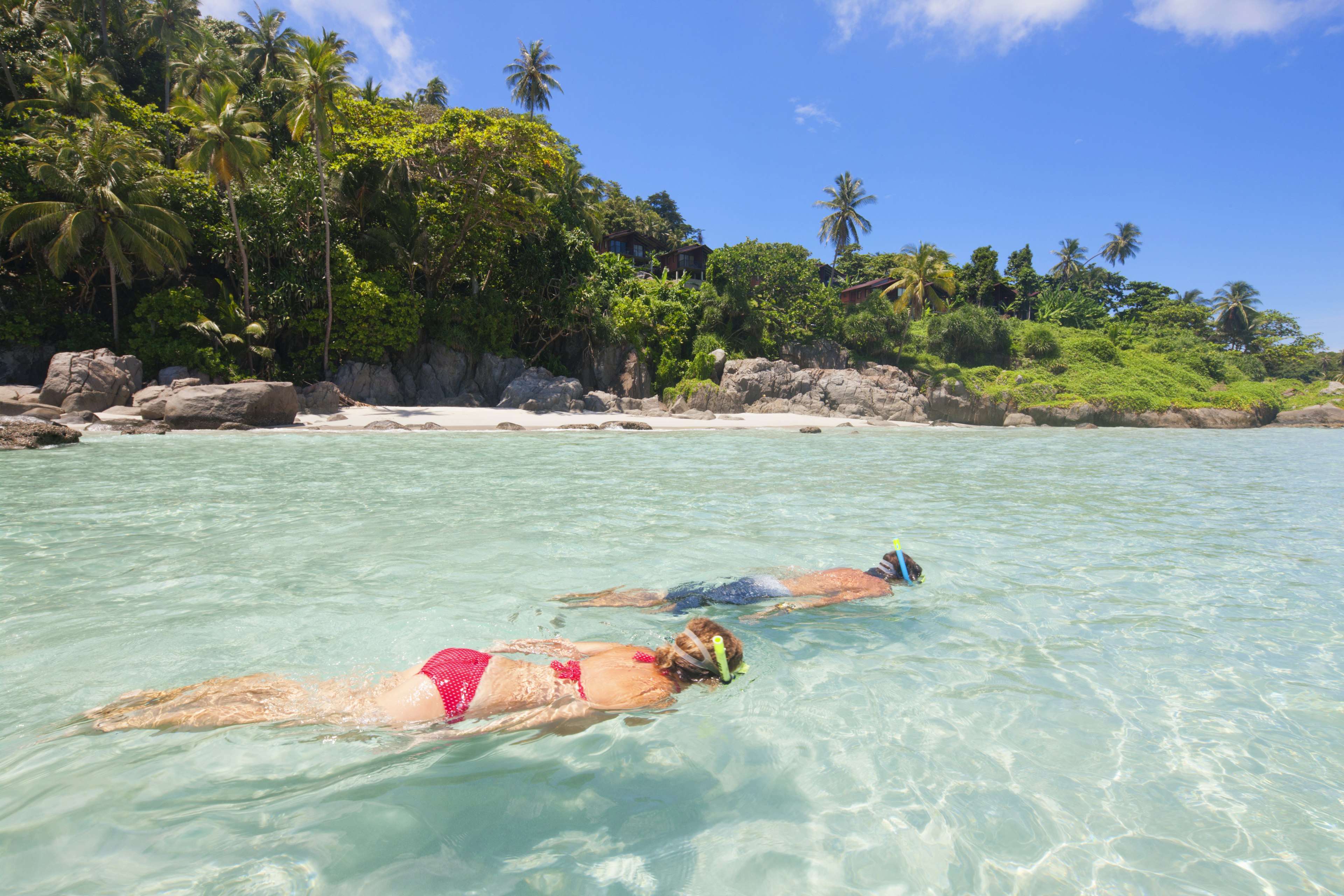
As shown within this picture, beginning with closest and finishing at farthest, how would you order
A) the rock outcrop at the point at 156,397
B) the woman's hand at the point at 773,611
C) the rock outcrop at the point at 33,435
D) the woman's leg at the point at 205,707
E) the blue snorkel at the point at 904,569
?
1. the woman's leg at the point at 205,707
2. the woman's hand at the point at 773,611
3. the blue snorkel at the point at 904,569
4. the rock outcrop at the point at 33,435
5. the rock outcrop at the point at 156,397

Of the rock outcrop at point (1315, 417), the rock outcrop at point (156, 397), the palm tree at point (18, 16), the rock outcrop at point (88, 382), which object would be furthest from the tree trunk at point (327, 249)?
the rock outcrop at point (1315, 417)

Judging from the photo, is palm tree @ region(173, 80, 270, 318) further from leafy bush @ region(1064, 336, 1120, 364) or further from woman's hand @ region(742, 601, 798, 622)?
leafy bush @ region(1064, 336, 1120, 364)

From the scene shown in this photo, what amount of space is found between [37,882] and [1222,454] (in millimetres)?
23209

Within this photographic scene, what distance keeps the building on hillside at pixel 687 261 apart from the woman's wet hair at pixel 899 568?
36.6 m

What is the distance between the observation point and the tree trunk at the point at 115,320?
19312 millimetres

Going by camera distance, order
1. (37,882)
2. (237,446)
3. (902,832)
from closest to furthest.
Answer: (37,882) < (902,832) < (237,446)

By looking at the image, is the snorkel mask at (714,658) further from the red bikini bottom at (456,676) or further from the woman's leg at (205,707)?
the woman's leg at (205,707)

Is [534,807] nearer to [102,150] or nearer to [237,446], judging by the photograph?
[237,446]

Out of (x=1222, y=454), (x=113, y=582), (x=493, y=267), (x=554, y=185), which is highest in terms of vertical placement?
(x=554, y=185)

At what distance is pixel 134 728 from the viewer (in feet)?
8.74

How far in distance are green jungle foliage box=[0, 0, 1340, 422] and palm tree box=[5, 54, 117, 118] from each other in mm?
75

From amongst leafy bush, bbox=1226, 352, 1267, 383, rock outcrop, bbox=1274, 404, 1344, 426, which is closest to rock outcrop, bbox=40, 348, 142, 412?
rock outcrop, bbox=1274, 404, 1344, 426

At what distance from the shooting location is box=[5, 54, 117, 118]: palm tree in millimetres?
22062

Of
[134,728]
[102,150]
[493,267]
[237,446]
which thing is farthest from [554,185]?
[134,728]
